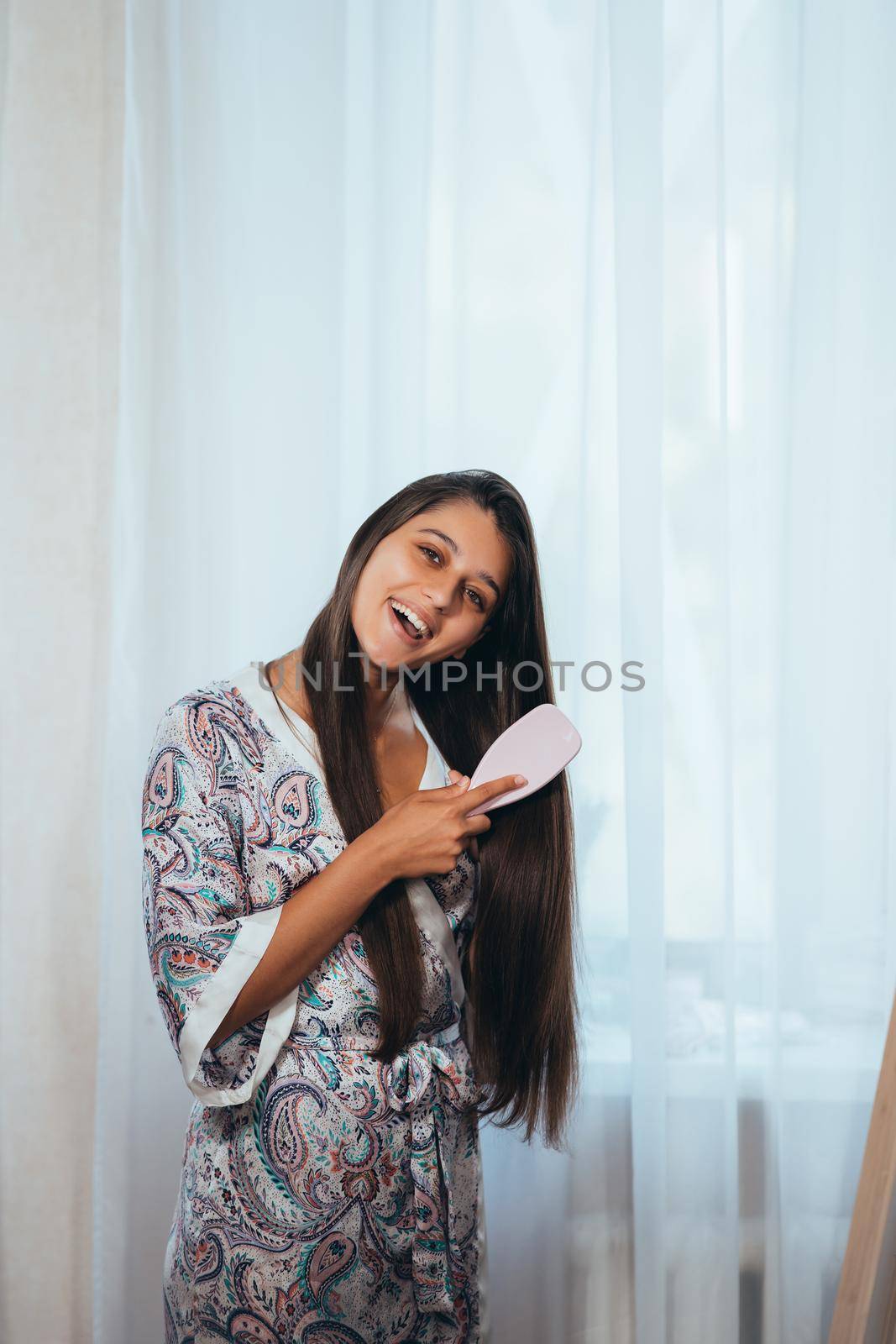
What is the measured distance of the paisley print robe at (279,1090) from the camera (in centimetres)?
97

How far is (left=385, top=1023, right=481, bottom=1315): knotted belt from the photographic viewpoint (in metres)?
1.03

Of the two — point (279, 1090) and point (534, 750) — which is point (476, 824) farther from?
point (279, 1090)

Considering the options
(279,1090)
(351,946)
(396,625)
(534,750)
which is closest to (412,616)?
(396,625)

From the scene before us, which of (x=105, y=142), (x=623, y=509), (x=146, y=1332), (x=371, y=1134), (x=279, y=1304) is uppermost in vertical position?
(x=105, y=142)

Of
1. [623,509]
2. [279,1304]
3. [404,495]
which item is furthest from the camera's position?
[623,509]

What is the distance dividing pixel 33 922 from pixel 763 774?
42.4 inches

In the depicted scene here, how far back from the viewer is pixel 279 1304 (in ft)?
3.21

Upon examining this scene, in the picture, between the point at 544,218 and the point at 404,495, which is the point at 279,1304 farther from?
the point at 544,218

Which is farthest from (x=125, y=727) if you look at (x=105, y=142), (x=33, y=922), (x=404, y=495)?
(x=105, y=142)

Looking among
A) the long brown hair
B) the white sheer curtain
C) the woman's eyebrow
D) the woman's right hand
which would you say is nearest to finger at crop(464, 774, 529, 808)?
the woman's right hand

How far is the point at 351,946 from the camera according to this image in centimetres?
104

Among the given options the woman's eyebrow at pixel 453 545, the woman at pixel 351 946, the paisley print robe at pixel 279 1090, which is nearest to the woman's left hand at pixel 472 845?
the woman at pixel 351 946

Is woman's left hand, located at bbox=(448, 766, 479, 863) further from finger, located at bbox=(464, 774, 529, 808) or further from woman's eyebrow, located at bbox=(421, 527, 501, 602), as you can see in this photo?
woman's eyebrow, located at bbox=(421, 527, 501, 602)

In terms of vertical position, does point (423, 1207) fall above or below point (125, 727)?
below
